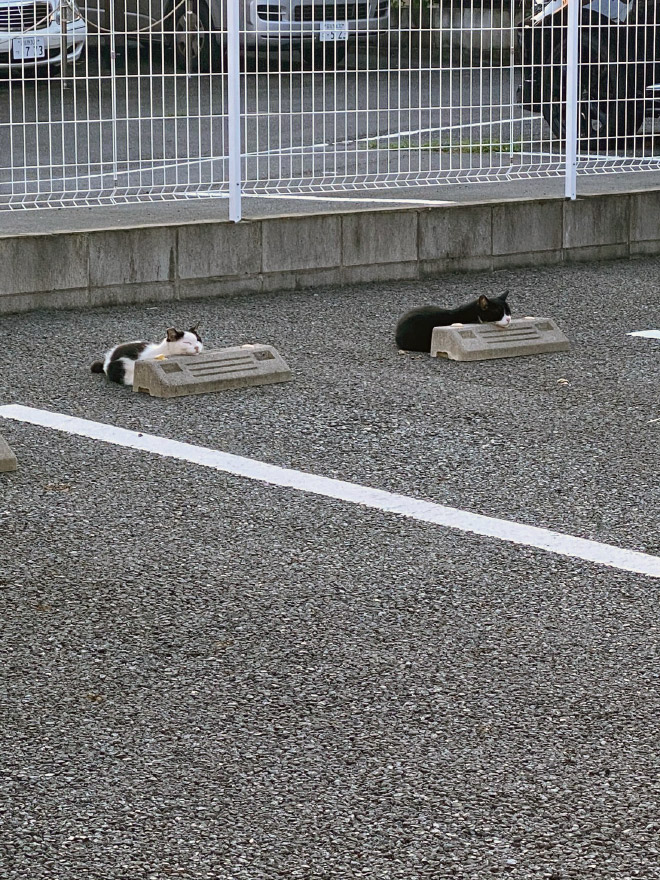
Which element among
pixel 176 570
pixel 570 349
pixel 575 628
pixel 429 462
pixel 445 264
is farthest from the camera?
pixel 445 264

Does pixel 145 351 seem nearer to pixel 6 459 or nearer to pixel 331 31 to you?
pixel 6 459

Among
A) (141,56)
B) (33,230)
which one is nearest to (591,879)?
(141,56)

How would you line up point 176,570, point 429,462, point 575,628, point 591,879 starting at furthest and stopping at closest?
1. point 429,462
2. point 176,570
3. point 575,628
4. point 591,879

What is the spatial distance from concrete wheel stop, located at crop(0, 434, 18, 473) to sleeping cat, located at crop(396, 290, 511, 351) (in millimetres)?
2541

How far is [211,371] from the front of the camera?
6.27 m

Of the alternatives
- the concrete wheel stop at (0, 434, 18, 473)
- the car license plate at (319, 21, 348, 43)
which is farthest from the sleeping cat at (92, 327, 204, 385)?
the car license plate at (319, 21, 348, 43)

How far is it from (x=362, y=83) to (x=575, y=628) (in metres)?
5.82

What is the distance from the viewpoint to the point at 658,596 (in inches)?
149

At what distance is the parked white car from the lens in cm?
763

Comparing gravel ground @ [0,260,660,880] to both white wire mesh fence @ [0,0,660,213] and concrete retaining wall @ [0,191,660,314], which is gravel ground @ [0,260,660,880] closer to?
concrete retaining wall @ [0,191,660,314]

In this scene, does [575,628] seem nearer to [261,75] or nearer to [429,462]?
[429,462]

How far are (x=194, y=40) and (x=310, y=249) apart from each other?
1.43 meters

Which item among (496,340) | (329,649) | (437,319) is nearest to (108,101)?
(437,319)

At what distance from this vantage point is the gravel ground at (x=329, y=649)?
2.64 metres
